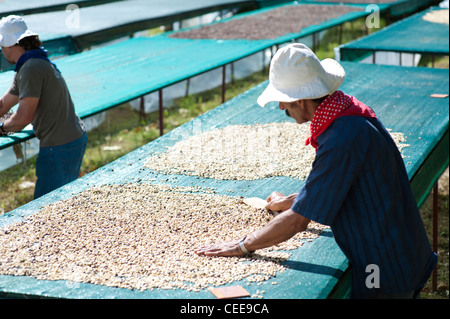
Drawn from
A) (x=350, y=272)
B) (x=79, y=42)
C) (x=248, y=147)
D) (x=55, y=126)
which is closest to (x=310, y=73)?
(x=350, y=272)

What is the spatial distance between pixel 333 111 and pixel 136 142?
4.36m

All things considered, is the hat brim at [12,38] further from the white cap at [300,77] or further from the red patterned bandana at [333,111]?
the red patterned bandana at [333,111]

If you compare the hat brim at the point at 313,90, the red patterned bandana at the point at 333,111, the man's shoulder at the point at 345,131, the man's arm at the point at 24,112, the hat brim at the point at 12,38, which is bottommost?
the man's arm at the point at 24,112

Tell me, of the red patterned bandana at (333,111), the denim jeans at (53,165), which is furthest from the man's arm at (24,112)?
the red patterned bandana at (333,111)

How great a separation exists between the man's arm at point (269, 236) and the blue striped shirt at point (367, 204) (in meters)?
0.05

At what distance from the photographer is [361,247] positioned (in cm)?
178

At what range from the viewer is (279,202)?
227cm

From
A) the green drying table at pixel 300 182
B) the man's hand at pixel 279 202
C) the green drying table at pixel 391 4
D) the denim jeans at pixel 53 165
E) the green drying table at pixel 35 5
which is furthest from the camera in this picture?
the green drying table at pixel 391 4

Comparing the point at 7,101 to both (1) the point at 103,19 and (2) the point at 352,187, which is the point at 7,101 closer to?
(2) the point at 352,187

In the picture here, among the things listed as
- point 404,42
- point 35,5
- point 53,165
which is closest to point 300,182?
point 53,165

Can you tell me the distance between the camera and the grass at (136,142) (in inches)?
169

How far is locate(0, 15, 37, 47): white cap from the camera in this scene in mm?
3059
